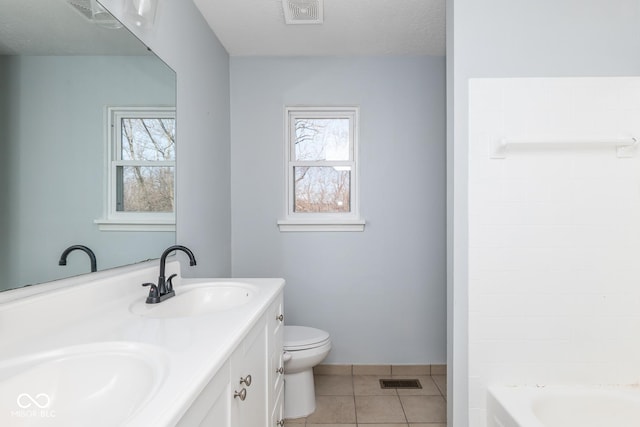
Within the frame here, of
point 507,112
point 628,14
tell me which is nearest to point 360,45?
Answer: point 507,112

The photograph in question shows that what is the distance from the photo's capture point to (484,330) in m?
1.69

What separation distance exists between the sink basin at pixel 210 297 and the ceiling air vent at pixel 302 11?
1.61 m

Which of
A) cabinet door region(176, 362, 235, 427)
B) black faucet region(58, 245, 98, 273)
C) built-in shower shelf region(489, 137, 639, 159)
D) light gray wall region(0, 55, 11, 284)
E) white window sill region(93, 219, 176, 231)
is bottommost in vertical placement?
cabinet door region(176, 362, 235, 427)

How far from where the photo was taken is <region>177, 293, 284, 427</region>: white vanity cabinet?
2.53 feet

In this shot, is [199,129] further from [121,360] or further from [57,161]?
[121,360]

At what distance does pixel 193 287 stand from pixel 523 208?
1.58 metres

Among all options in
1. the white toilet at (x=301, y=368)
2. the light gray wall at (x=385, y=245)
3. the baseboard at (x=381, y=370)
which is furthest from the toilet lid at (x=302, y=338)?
the baseboard at (x=381, y=370)

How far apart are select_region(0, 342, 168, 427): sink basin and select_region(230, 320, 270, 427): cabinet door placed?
26 centimetres

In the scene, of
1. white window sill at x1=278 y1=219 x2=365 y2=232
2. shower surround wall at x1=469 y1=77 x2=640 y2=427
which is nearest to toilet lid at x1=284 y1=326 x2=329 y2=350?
white window sill at x1=278 y1=219 x2=365 y2=232

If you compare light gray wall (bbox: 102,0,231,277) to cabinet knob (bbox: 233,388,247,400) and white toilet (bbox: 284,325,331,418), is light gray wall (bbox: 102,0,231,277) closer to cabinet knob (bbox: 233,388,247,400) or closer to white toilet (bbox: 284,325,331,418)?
white toilet (bbox: 284,325,331,418)

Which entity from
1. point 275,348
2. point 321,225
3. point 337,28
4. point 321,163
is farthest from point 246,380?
point 337,28

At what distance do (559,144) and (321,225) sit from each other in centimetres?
155

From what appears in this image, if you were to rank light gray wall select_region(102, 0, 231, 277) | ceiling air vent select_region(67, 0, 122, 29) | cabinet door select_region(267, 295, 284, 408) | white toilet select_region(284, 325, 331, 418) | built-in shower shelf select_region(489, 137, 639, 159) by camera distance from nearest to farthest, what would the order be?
ceiling air vent select_region(67, 0, 122, 29)
cabinet door select_region(267, 295, 284, 408)
built-in shower shelf select_region(489, 137, 639, 159)
light gray wall select_region(102, 0, 231, 277)
white toilet select_region(284, 325, 331, 418)

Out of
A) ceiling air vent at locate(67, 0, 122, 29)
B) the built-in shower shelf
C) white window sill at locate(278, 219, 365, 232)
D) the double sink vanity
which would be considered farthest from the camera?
white window sill at locate(278, 219, 365, 232)
